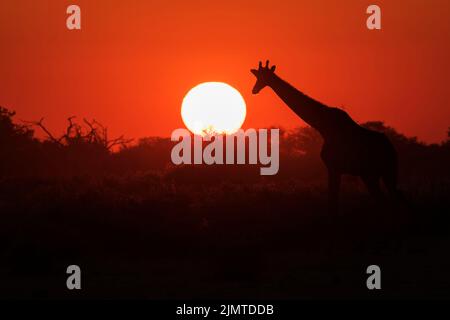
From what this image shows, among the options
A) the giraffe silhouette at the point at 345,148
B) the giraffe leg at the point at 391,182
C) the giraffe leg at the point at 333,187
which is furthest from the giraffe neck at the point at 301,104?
the giraffe leg at the point at 391,182

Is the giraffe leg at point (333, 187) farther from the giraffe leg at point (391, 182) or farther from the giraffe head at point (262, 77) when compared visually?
the giraffe head at point (262, 77)

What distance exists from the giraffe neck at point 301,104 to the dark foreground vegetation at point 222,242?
203 cm

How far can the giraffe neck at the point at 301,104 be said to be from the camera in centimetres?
2008

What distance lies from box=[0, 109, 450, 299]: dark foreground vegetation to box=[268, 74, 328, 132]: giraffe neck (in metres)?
2.03

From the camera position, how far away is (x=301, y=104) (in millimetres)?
20391

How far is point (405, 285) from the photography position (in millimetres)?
17359

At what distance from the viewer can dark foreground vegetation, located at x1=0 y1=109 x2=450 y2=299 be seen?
17672 millimetres

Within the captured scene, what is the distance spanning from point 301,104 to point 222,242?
3.21 metres

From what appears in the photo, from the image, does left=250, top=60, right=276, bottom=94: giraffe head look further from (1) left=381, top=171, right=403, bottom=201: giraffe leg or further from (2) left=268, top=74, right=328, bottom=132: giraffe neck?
(1) left=381, top=171, right=403, bottom=201: giraffe leg

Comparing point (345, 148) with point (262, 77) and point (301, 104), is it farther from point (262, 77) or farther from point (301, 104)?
point (262, 77)

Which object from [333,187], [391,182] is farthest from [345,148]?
[391,182]

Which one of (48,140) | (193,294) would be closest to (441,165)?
(48,140)

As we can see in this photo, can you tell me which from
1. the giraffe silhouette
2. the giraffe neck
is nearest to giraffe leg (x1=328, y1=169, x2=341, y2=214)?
the giraffe silhouette

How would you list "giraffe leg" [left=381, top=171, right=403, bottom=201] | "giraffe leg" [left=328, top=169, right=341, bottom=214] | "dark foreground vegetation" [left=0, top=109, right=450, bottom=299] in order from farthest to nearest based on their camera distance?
1. "giraffe leg" [left=381, top=171, right=403, bottom=201]
2. "giraffe leg" [left=328, top=169, right=341, bottom=214]
3. "dark foreground vegetation" [left=0, top=109, right=450, bottom=299]
